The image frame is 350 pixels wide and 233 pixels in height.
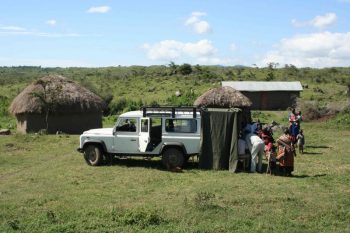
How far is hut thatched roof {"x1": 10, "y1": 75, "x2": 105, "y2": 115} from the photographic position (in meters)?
27.5

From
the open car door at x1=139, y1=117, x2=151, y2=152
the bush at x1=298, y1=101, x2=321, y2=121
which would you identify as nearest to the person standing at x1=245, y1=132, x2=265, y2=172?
the open car door at x1=139, y1=117, x2=151, y2=152

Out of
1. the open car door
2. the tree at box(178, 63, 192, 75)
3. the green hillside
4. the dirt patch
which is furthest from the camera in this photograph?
the tree at box(178, 63, 192, 75)

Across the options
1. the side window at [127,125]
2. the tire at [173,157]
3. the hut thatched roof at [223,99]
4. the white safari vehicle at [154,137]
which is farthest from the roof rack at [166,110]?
the hut thatched roof at [223,99]

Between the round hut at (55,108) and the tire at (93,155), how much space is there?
38.2 ft

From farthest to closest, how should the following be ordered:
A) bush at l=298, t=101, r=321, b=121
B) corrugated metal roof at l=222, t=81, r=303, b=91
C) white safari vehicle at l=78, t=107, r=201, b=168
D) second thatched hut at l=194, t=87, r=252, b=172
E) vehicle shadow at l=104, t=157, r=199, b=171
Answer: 1. corrugated metal roof at l=222, t=81, r=303, b=91
2. bush at l=298, t=101, r=321, b=121
3. vehicle shadow at l=104, t=157, r=199, b=171
4. white safari vehicle at l=78, t=107, r=201, b=168
5. second thatched hut at l=194, t=87, r=252, b=172

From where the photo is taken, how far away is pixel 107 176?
1477cm

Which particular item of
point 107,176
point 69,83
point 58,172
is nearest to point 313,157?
point 107,176

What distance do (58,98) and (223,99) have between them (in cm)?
929

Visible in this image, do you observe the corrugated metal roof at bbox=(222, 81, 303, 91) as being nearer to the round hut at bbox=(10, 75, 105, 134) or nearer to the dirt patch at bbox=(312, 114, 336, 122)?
the dirt patch at bbox=(312, 114, 336, 122)

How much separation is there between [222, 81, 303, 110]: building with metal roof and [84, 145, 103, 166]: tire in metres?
27.6

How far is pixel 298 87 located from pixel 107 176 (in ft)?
105

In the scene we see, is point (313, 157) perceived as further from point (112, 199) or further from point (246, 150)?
point (112, 199)

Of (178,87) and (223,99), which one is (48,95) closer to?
(223,99)

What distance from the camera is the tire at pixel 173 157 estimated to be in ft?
52.3
